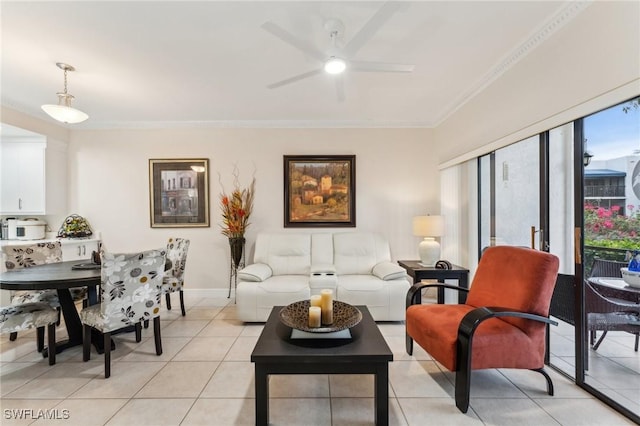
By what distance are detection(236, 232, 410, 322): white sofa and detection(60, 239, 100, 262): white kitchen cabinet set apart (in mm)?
2458

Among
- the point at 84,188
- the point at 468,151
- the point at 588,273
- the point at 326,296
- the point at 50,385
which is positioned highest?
the point at 468,151

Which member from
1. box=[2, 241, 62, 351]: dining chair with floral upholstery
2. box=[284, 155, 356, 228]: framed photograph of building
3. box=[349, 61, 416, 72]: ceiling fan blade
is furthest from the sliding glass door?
box=[2, 241, 62, 351]: dining chair with floral upholstery

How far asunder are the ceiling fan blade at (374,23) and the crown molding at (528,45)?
1139mm

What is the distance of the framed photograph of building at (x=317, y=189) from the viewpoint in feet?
13.6

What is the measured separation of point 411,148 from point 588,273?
2722 millimetres

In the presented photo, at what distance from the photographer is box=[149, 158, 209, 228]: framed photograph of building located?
416 centimetres

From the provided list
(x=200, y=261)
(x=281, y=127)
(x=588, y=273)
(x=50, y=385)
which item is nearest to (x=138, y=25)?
(x=281, y=127)

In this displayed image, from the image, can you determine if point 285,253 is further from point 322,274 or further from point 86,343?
point 86,343

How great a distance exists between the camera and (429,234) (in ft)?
11.5

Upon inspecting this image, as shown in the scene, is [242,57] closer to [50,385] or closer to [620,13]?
[620,13]

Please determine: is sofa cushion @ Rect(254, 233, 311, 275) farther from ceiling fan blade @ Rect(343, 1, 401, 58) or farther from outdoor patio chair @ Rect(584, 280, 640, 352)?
outdoor patio chair @ Rect(584, 280, 640, 352)

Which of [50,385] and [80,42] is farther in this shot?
[80,42]

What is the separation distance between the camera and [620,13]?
158cm

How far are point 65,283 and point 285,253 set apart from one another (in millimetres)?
2253
